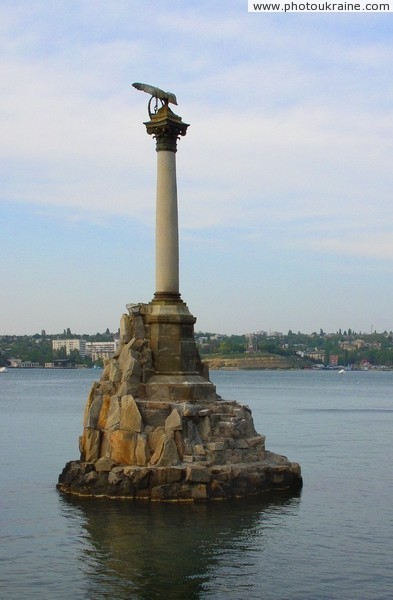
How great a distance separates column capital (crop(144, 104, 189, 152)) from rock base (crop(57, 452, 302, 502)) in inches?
326

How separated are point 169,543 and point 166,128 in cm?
1130

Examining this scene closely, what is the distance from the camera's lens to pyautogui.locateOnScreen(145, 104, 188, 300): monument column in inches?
995

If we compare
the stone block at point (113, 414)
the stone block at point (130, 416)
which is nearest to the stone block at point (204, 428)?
the stone block at point (130, 416)

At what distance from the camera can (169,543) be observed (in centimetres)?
1831

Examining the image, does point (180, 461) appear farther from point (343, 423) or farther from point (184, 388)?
point (343, 423)

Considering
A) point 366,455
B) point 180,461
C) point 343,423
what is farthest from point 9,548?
point 343,423

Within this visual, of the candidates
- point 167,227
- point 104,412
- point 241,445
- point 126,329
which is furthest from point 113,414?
point 167,227

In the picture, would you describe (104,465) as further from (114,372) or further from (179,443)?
(114,372)

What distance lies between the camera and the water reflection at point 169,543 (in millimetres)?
15719

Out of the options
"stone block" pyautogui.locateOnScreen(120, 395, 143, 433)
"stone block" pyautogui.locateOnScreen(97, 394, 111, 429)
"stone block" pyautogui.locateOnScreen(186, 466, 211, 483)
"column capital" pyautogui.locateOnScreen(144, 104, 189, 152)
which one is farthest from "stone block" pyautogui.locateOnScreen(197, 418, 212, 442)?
"column capital" pyautogui.locateOnScreen(144, 104, 189, 152)

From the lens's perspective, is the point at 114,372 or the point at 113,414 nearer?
the point at 113,414

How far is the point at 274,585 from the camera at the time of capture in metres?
15.8

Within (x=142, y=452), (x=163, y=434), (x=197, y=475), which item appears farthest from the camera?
(x=163, y=434)

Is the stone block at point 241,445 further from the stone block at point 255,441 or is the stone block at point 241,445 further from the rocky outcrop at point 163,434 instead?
the stone block at point 255,441
